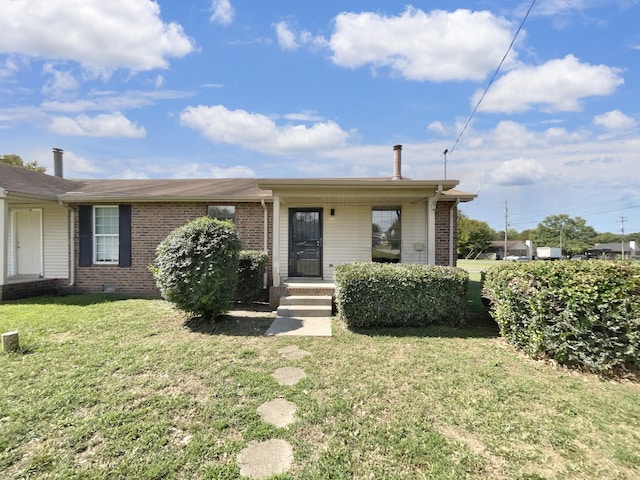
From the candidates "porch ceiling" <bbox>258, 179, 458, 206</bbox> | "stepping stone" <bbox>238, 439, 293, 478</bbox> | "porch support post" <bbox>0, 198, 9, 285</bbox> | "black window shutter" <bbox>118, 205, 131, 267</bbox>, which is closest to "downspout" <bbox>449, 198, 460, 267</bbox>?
"porch ceiling" <bbox>258, 179, 458, 206</bbox>

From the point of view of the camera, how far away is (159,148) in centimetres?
1430

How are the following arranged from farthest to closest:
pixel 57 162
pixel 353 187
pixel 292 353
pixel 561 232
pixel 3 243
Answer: pixel 561 232, pixel 57 162, pixel 3 243, pixel 353 187, pixel 292 353

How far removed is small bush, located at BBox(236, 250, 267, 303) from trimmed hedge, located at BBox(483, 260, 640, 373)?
5345 mm

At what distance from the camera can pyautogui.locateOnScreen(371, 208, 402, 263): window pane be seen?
8.80 m

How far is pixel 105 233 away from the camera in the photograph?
9.02m

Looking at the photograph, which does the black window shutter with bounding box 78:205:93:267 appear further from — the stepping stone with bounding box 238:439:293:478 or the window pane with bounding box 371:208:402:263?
the stepping stone with bounding box 238:439:293:478

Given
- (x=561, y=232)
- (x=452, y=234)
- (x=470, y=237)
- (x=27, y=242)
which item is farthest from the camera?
(x=561, y=232)

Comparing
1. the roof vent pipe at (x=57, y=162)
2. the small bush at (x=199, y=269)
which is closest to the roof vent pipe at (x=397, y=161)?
the small bush at (x=199, y=269)

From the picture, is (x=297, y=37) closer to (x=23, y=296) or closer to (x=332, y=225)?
(x=332, y=225)

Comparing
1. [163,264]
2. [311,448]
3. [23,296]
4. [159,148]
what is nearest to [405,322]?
[311,448]

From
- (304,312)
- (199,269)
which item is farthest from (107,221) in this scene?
(304,312)

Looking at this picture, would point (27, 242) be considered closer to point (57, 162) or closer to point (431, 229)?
point (57, 162)

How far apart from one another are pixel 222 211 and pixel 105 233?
3670mm

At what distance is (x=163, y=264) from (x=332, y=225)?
4.67 m
